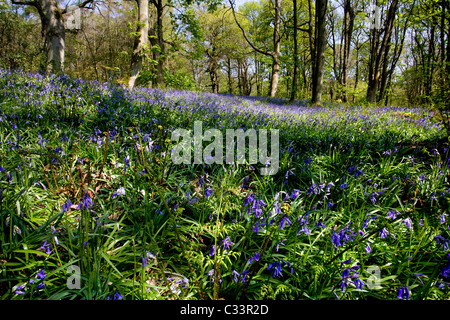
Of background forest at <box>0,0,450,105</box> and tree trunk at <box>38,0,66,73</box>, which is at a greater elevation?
background forest at <box>0,0,450,105</box>

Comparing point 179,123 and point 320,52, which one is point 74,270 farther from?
point 320,52

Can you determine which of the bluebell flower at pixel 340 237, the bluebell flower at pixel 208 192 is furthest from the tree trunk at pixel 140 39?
the bluebell flower at pixel 340 237

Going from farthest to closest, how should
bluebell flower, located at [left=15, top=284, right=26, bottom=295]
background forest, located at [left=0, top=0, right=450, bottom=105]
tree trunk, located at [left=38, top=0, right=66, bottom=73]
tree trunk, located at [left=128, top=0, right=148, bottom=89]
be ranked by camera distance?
1. background forest, located at [left=0, top=0, right=450, bottom=105]
2. tree trunk, located at [left=38, top=0, right=66, bottom=73]
3. tree trunk, located at [left=128, top=0, right=148, bottom=89]
4. bluebell flower, located at [left=15, top=284, right=26, bottom=295]

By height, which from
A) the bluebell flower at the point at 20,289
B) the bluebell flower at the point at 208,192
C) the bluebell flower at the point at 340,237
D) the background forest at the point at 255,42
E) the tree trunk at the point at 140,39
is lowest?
the bluebell flower at the point at 20,289

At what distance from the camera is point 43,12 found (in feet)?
28.7

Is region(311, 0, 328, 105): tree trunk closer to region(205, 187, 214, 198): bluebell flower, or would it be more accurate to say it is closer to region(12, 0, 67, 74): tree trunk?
region(205, 187, 214, 198): bluebell flower

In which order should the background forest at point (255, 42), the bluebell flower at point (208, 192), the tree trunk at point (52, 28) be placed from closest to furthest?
the bluebell flower at point (208, 192) → the tree trunk at point (52, 28) → the background forest at point (255, 42)

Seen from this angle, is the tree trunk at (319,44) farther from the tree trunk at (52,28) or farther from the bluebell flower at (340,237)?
the tree trunk at (52,28)

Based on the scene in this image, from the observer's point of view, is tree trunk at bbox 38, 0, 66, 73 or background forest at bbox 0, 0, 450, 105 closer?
tree trunk at bbox 38, 0, 66, 73

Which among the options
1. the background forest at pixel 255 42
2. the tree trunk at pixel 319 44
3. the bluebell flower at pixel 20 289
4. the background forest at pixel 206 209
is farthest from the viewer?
the background forest at pixel 255 42

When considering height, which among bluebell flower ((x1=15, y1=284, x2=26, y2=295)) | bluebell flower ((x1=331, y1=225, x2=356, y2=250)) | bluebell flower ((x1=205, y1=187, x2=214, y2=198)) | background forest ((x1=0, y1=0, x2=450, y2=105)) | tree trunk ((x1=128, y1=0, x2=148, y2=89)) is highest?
background forest ((x1=0, y1=0, x2=450, y2=105))

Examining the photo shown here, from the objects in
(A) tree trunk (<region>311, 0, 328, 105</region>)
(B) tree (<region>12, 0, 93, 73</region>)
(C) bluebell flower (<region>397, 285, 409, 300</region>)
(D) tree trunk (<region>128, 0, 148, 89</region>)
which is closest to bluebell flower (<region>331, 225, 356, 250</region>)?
(C) bluebell flower (<region>397, 285, 409, 300</region>)
